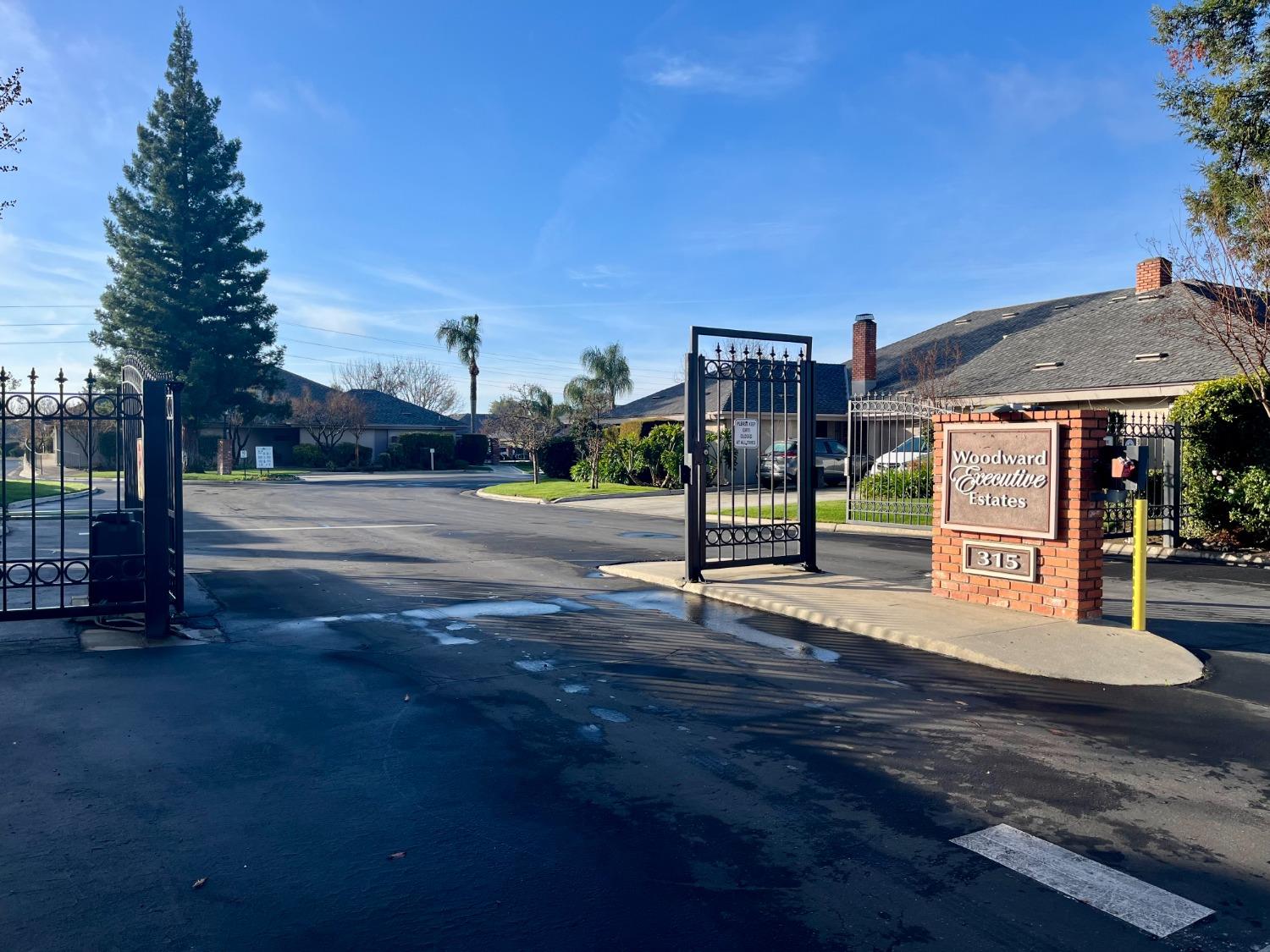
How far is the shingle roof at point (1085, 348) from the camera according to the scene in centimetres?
2272

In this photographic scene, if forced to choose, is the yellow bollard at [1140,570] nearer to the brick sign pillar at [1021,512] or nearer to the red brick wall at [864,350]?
the brick sign pillar at [1021,512]

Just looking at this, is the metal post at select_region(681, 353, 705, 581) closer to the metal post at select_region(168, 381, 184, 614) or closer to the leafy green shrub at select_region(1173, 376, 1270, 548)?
the metal post at select_region(168, 381, 184, 614)

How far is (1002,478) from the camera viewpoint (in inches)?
371

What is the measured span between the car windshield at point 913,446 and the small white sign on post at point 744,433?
1031 centimetres

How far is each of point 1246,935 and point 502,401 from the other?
47.8 m

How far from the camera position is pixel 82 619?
372 inches

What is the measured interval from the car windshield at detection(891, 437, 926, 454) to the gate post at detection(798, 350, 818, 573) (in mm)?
9325

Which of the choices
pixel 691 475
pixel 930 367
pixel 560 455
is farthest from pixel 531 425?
pixel 691 475

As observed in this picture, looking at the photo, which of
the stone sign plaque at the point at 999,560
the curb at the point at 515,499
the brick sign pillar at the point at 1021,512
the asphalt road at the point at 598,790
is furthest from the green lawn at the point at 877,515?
the asphalt road at the point at 598,790

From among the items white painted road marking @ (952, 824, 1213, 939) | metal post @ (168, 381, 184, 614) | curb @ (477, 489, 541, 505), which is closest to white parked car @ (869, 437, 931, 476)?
→ curb @ (477, 489, 541, 505)

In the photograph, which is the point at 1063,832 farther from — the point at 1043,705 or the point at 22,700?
the point at 22,700

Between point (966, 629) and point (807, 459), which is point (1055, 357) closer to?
point (807, 459)

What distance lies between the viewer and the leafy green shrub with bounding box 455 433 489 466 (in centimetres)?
6344

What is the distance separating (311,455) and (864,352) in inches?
1464
